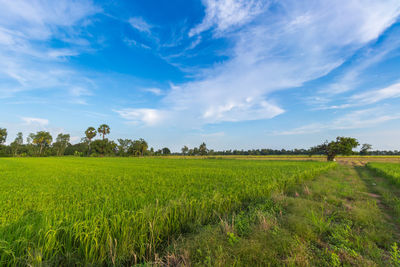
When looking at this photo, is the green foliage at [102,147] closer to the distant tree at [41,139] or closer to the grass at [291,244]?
the distant tree at [41,139]

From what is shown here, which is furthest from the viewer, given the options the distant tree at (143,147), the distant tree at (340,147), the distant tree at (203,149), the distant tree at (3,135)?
the distant tree at (203,149)

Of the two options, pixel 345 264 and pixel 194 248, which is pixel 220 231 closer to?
pixel 194 248

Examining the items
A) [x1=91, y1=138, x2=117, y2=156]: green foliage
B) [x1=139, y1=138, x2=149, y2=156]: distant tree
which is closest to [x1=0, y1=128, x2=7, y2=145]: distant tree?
[x1=91, y1=138, x2=117, y2=156]: green foliage

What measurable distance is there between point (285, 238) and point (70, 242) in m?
3.74

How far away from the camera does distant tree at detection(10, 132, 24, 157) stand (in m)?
85.6

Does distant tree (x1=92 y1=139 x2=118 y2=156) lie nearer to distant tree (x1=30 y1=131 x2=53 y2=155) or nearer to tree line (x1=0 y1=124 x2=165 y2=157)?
tree line (x1=0 y1=124 x2=165 y2=157)

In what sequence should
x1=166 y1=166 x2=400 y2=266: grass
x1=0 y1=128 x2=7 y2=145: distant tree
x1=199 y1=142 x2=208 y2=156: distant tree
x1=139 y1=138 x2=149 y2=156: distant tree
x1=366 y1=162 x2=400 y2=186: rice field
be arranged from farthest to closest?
x1=199 y1=142 x2=208 y2=156: distant tree → x1=139 y1=138 x2=149 y2=156: distant tree → x1=0 y1=128 x2=7 y2=145: distant tree → x1=366 y1=162 x2=400 y2=186: rice field → x1=166 y1=166 x2=400 y2=266: grass

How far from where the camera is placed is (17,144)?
9050 centimetres

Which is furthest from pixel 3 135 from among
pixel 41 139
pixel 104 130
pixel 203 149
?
pixel 203 149

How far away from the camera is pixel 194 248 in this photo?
2783 mm

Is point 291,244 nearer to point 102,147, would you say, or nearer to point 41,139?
point 102,147

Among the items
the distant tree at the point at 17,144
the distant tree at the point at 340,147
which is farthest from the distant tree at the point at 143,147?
the distant tree at the point at 340,147

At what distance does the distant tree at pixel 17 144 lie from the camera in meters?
85.6

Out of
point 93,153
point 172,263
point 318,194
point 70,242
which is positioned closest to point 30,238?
point 70,242
